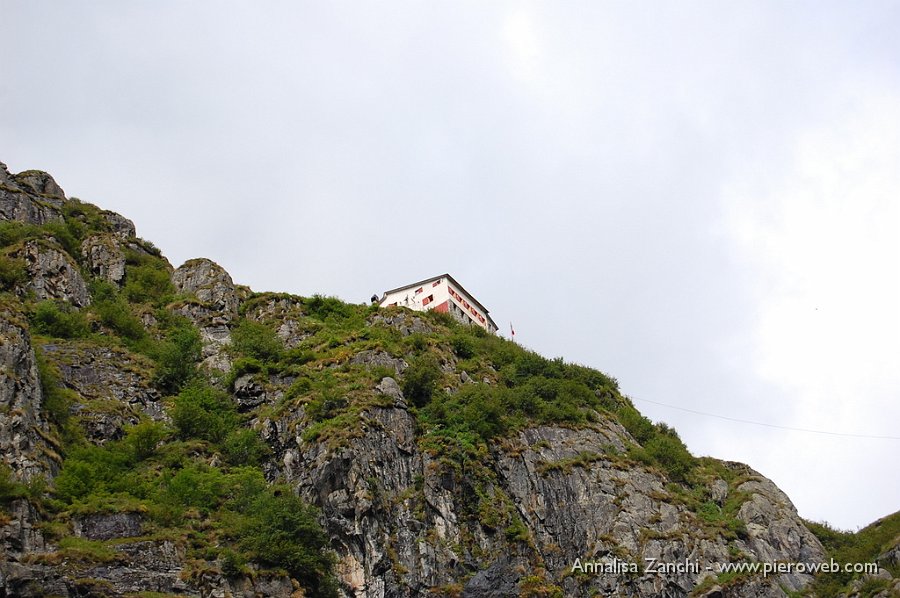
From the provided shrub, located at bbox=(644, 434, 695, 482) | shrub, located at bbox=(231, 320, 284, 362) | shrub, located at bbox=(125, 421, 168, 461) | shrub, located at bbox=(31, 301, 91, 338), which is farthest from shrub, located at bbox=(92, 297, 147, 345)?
shrub, located at bbox=(644, 434, 695, 482)

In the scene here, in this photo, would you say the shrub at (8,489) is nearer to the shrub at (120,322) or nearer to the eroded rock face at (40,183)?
the shrub at (120,322)

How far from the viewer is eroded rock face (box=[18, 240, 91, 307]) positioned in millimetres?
56750

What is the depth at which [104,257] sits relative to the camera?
216ft

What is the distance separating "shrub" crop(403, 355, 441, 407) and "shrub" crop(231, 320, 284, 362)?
920 centimetres

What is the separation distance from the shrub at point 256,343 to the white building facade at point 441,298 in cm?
2591

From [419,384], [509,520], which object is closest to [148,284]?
[419,384]

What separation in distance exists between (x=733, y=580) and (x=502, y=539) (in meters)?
11.8

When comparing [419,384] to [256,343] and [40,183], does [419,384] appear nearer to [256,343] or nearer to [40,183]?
[256,343]

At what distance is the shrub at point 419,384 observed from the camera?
5497cm

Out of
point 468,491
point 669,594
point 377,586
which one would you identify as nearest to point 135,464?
point 377,586

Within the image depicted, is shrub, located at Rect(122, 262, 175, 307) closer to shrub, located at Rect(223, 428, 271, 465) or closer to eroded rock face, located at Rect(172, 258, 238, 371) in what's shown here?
eroded rock face, located at Rect(172, 258, 238, 371)

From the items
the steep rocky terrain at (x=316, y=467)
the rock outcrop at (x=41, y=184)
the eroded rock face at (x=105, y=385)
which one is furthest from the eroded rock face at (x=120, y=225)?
the eroded rock face at (x=105, y=385)

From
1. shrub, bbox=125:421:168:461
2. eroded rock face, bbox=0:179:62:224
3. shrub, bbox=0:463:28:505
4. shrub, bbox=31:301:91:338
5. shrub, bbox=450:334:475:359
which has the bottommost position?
shrub, bbox=0:463:28:505

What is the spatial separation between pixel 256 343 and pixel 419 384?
1164cm
